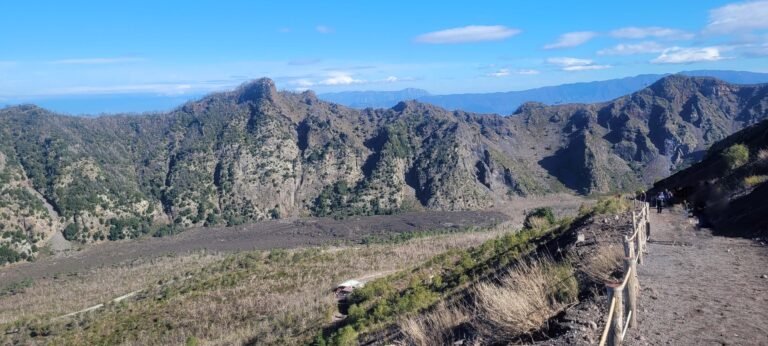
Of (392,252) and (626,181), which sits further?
(626,181)

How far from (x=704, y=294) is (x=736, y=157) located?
77.9 feet

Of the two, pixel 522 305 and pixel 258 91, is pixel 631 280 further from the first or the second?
pixel 258 91

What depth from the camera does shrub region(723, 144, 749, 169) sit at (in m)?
28.5

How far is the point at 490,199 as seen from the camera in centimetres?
12925

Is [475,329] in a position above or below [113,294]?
above

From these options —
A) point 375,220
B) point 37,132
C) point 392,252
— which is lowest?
point 375,220

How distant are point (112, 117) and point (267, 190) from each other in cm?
7444

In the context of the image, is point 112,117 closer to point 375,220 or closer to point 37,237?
point 37,237

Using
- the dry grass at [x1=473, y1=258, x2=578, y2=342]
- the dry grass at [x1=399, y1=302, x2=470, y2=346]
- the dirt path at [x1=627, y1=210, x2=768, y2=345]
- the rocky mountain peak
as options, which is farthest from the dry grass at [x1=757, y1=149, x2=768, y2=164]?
the rocky mountain peak

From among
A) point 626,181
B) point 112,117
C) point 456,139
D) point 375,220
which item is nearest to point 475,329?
point 375,220

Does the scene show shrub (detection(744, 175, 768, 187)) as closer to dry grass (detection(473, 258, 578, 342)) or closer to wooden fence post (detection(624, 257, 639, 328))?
dry grass (detection(473, 258, 578, 342))

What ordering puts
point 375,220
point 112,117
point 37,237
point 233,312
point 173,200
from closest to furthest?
1. point 233,312
2. point 37,237
3. point 375,220
4. point 173,200
5. point 112,117

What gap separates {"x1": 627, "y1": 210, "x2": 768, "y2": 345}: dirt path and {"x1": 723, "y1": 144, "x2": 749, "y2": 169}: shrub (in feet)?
51.3

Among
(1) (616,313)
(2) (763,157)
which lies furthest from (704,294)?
(2) (763,157)
